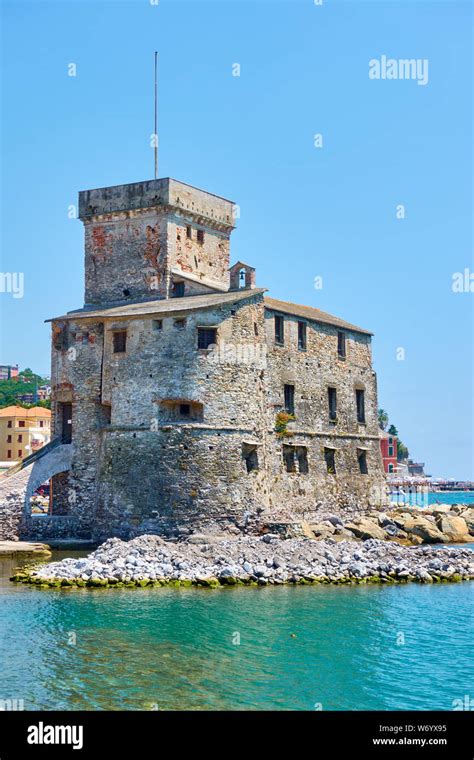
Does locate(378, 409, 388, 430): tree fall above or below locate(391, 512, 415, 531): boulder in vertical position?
above

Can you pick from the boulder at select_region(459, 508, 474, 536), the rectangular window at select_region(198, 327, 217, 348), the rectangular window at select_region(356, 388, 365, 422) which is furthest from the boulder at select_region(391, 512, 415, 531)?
the rectangular window at select_region(198, 327, 217, 348)

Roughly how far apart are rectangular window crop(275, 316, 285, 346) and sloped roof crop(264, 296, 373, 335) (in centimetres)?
41

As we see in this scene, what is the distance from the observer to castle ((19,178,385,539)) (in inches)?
1454

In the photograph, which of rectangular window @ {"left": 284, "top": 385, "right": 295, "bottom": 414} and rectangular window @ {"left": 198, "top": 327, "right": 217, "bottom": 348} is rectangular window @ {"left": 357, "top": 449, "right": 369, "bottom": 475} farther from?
rectangular window @ {"left": 198, "top": 327, "right": 217, "bottom": 348}

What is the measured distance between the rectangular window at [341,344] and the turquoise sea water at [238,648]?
18.8 m

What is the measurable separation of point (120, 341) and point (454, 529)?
1923 cm

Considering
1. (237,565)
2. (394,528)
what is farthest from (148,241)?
(237,565)

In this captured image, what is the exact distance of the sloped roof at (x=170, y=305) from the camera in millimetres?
37594

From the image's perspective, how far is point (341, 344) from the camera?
159 feet

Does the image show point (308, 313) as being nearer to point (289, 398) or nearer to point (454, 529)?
point (289, 398)

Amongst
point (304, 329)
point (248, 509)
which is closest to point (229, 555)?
point (248, 509)

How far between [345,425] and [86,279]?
47.4 ft

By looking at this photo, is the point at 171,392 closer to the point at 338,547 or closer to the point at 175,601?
the point at 338,547

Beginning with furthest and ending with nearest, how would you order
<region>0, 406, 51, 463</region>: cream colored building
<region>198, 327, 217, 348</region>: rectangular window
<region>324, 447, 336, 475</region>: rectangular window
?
<region>0, 406, 51, 463</region>: cream colored building < <region>324, 447, 336, 475</region>: rectangular window < <region>198, 327, 217, 348</region>: rectangular window
